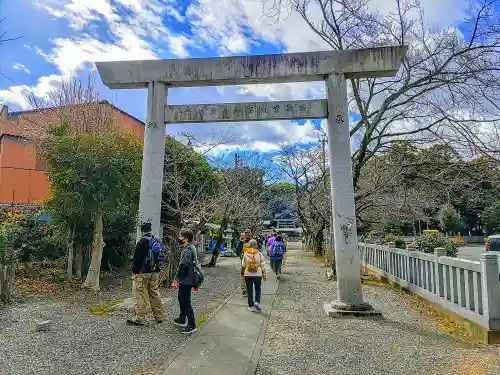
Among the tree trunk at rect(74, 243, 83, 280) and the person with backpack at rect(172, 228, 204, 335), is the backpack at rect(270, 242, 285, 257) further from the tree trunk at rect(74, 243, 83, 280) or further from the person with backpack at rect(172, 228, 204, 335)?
the person with backpack at rect(172, 228, 204, 335)

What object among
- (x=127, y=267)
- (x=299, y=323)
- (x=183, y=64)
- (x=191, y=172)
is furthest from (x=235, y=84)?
(x=127, y=267)

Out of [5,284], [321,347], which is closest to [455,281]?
[321,347]

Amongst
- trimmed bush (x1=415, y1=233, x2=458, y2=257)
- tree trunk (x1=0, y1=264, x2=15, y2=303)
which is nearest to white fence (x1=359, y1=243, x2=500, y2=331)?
trimmed bush (x1=415, y1=233, x2=458, y2=257)

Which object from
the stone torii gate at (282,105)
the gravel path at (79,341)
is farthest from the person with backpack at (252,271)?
the stone torii gate at (282,105)

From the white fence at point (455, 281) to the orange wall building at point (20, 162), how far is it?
42.0 feet

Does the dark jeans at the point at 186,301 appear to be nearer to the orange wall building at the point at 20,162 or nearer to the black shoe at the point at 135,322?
the black shoe at the point at 135,322

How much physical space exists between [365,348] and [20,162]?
18.9m

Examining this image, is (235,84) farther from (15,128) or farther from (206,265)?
(15,128)

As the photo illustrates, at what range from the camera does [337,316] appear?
8.03 metres

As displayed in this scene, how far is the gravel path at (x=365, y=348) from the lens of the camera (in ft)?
16.6

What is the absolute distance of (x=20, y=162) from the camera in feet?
64.2

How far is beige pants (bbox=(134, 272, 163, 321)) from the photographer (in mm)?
7070

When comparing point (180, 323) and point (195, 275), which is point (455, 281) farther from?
point (180, 323)

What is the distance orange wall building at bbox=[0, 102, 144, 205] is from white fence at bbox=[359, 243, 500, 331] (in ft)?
42.0
